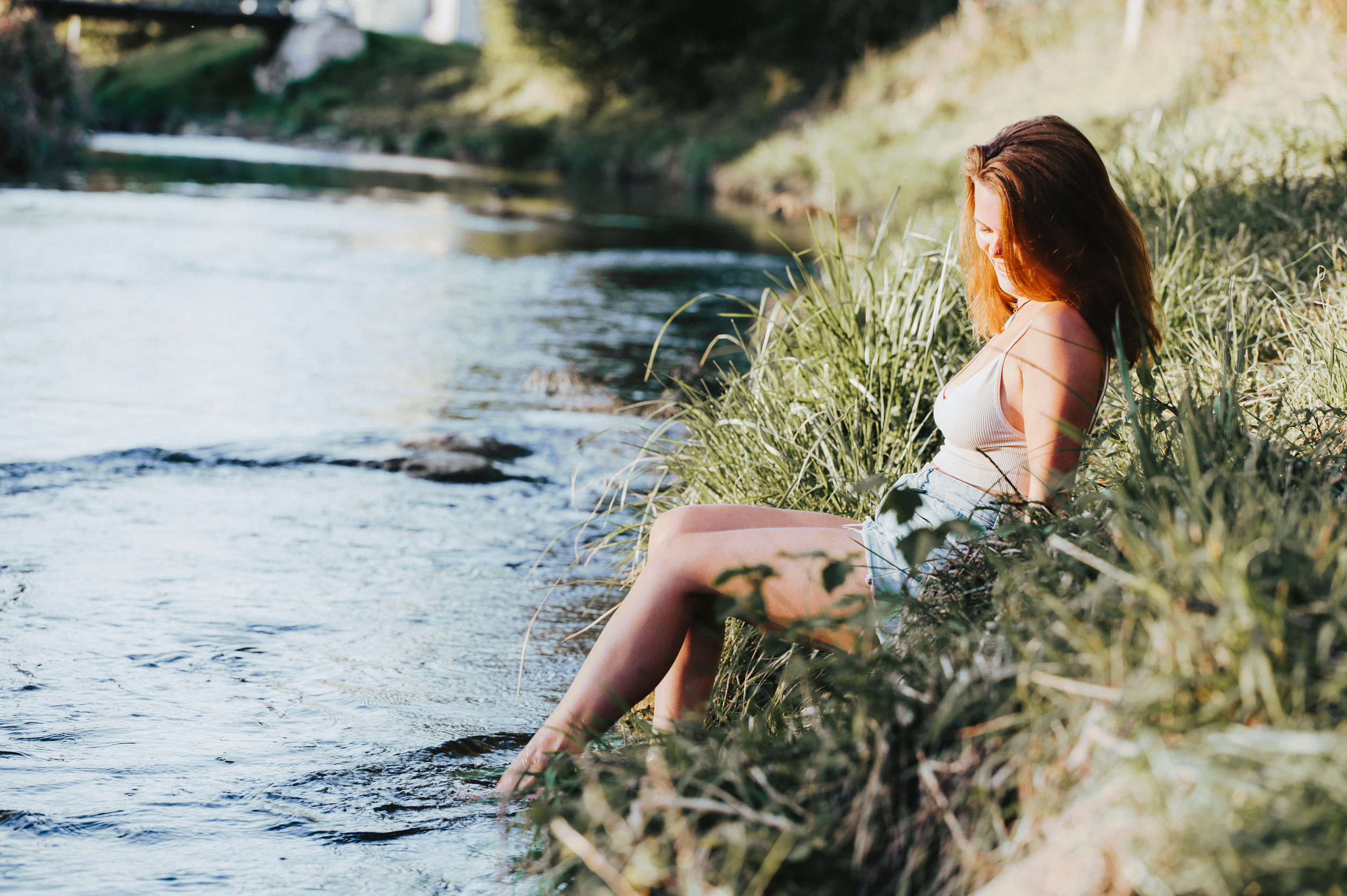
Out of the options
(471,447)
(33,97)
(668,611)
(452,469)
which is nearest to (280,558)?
(452,469)

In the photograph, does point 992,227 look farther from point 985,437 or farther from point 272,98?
point 272,98

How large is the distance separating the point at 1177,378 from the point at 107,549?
3.71 meters

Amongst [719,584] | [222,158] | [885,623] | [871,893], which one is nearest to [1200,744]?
[871,893]

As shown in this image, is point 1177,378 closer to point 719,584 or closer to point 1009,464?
point 1009,464

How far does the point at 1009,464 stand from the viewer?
101 inches

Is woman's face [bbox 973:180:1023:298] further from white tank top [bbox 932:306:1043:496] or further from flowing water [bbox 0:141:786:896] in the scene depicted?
flowing water [bbox 0:141:786:896]

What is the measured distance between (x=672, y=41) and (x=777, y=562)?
33.3 meters

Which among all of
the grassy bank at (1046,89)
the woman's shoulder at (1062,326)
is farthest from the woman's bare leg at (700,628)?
the grassy bank at (1046,89)

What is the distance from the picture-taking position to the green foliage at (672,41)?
99.5 feet

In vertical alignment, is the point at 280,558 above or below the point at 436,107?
below

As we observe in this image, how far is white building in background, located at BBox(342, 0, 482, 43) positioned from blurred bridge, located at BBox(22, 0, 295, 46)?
696 inches

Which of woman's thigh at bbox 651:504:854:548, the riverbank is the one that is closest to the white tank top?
woman's thigh at bbox 651:504:854:548

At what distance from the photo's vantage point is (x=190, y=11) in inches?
1608

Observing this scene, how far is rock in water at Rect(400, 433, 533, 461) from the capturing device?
5.85 m
